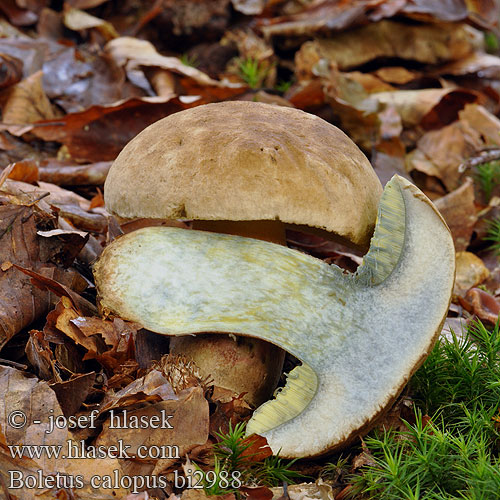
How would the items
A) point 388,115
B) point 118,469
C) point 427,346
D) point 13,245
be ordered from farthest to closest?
point 388,115 < point 13,245 < point 427,346 < point 118,469

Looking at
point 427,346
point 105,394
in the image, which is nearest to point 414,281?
point 427,346

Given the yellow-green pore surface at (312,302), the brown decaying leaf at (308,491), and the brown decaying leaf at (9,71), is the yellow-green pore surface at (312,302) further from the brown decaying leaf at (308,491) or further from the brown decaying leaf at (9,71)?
the brown decaying leaf at (9,71)

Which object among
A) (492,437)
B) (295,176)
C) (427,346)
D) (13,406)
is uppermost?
(295,176)

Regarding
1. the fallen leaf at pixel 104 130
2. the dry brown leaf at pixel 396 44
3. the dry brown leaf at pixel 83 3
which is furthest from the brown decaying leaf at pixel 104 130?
the dry brown leaf at pixel 83 3

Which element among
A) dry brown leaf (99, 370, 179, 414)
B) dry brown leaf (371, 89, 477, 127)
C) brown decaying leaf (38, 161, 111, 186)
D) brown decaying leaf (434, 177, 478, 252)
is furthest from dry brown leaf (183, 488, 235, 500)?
dry brown leaf (371, 89, 477, 127)

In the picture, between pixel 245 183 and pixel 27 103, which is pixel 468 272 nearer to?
pixel 245 183

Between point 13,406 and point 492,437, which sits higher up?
point 13,406

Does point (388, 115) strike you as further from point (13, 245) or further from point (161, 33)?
point (13, 245)
